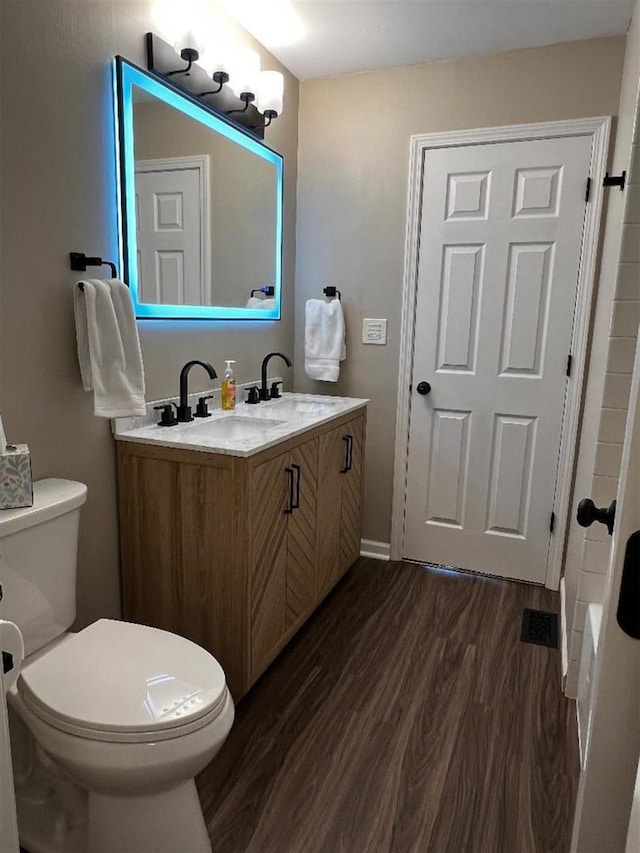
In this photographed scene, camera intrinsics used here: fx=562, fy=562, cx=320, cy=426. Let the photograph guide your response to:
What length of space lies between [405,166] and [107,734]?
2580 mm

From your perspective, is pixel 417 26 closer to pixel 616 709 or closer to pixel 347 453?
pixel 347 453

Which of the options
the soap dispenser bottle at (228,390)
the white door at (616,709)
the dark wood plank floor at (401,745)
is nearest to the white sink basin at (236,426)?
the soap dispenser bottle at (228,390)

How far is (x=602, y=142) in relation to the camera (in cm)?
238

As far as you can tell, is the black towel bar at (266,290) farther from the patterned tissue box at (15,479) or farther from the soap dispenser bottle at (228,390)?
the patterned tissue box at (15,479)

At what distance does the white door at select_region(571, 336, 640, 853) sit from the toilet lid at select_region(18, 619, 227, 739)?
2.56 ft

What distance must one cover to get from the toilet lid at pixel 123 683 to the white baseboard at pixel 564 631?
1360mm

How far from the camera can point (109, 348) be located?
64.5 inches

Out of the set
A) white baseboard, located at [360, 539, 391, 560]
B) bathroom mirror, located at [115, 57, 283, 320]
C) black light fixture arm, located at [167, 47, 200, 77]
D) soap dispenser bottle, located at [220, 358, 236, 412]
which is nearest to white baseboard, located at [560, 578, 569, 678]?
white baseboard, located at [360, 539, 391, 560]

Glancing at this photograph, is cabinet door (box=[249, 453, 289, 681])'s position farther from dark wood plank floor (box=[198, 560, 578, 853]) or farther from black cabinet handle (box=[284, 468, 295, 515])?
dark wood plank floor (box=[198, 560, 578, 853])

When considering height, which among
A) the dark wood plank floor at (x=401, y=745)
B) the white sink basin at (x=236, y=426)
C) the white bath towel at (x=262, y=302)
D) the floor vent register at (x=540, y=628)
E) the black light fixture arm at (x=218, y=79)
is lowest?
the dark wood plank floor at (x=401, y=745)

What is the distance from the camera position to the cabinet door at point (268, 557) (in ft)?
5.80

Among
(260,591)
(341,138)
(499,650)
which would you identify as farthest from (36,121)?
(499,650)

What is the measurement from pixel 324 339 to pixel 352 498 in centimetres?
83

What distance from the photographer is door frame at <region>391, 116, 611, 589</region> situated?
240cm
